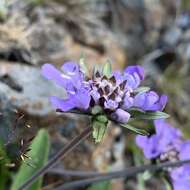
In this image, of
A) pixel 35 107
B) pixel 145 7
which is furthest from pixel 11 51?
pixel 145 7

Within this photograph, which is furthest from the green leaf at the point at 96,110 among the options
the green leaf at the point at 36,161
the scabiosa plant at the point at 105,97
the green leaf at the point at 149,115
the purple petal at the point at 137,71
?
the green leaf at the point at 36,161

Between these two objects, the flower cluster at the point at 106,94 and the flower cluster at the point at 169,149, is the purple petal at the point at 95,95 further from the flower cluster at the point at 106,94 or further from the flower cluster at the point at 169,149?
the flower cluster at the point at 169,149

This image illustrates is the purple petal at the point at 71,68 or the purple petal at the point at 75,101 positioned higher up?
the purple petal at the point at 71,68

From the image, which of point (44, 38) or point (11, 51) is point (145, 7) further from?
point (11, 51)

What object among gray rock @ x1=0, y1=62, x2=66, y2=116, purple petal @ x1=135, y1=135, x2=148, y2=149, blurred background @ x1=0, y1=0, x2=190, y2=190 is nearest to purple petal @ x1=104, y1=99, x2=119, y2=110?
blurred background @ x1=0, y1=0, x2=190, y2=190

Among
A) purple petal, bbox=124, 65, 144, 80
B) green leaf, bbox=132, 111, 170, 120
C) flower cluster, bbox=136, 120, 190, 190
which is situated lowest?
flower cluster, bbox=136, 120, 190, 190

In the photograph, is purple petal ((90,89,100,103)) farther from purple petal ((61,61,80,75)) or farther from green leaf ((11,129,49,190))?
green leaf ((11,129,49,190))
